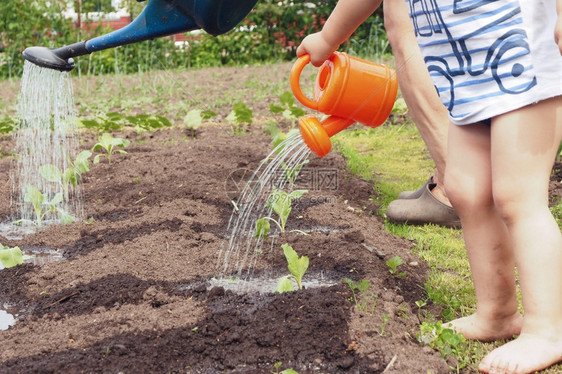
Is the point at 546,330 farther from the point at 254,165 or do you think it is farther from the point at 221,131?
the point at 221,131

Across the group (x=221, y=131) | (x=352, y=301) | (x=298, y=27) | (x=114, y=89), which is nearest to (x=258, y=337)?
(x=352, y=301)

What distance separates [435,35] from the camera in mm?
1819

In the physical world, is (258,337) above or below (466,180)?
below

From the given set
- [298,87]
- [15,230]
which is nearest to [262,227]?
[298,87]

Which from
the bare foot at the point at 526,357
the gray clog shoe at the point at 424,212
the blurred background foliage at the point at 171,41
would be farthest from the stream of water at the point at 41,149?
the blurred background foliage at the point at 171,41

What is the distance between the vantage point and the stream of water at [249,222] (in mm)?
2378

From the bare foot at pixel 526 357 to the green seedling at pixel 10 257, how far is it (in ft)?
5.26

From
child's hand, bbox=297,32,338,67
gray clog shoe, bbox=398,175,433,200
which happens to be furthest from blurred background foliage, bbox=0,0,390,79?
child's hand, bbox=297,32,338,67

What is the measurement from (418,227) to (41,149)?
244 cm

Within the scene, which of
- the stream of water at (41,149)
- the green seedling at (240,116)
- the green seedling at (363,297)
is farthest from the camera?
the green seedling at (240,116)

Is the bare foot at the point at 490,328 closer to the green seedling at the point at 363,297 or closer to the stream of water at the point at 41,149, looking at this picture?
the green seedling at the point at 363,297

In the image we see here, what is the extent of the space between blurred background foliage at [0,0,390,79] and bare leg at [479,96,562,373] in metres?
7.38

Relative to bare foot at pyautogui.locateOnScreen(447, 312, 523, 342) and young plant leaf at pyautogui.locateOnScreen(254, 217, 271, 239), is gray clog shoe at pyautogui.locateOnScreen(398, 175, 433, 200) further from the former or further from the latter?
bare foot at pyautogui.locateOnScreen(447, 312, 523, 342)

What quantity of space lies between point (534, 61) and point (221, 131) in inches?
134
